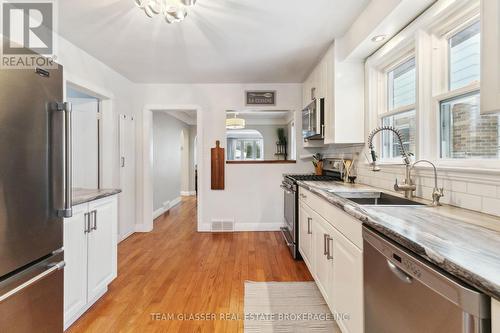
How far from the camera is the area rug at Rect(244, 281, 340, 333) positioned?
1.71 meters

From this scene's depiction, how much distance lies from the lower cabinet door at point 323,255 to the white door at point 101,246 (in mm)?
1787

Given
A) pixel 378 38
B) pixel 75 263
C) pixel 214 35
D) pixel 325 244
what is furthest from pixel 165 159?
pixel 378 38

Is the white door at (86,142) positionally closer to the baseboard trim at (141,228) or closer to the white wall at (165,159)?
the baseboard trim at (141,228)

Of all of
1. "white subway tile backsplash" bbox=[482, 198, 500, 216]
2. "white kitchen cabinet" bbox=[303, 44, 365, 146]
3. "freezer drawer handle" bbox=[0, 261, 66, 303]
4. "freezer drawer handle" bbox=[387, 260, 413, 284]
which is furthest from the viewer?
"white kitchen cabinet" bbox=[303, 44, 365, 146]

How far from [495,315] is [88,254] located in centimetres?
223

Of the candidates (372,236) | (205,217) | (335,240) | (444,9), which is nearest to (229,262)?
(205,217)

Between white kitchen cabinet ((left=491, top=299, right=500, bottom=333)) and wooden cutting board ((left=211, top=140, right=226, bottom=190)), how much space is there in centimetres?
345

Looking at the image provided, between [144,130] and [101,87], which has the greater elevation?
[101,87]

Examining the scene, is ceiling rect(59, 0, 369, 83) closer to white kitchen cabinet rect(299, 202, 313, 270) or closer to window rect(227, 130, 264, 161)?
white kitchen cabinet rect(299, 202, 313, 270)

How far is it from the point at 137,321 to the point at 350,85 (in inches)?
112

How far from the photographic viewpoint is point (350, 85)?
249 centimetres

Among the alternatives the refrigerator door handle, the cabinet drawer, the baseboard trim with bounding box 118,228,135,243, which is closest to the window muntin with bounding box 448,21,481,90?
the cabinet drawer

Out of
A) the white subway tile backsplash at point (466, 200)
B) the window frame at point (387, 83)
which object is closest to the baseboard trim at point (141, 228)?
the window frame at point (387, 83)

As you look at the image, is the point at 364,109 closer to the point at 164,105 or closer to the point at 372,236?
the point at 372,236
